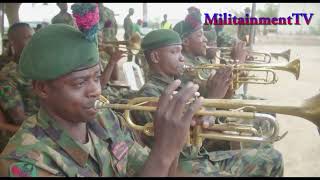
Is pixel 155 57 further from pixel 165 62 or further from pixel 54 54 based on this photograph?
pixel 54 54

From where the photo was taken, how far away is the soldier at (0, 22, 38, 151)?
2.82m

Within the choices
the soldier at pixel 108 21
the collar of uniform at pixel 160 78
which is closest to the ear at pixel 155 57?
the collar of uniform at pixel 160 78

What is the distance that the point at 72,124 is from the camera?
65.5 inches

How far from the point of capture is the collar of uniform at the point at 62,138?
158cm

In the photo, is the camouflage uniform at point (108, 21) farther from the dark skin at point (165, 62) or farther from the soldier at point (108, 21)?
the dark skin at point (165, 62)

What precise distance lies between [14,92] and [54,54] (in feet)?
5.17

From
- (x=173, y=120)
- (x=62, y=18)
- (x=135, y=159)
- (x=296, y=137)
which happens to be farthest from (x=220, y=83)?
(x=62, y=18)

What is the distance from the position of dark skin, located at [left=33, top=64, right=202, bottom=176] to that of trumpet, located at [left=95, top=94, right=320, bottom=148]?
11 centimetres

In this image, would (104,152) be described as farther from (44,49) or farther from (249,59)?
(249,59)

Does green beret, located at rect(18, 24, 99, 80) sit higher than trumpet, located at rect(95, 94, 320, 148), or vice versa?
green beret, located at rect(18, 24, 99, 80)

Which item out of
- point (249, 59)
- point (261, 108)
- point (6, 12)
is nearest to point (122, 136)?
point (261, 108)

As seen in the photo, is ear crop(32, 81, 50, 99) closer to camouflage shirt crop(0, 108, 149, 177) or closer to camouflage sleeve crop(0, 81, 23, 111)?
A: camouflage shirt crop(0, 108, 149, 177)

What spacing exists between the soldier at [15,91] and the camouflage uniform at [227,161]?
1.01 meters

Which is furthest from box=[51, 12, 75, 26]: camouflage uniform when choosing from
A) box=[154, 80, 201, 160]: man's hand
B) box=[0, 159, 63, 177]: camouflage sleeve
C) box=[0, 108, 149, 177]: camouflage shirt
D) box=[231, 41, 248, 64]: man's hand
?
box=[154, 80, 201, 160]: man's hand
